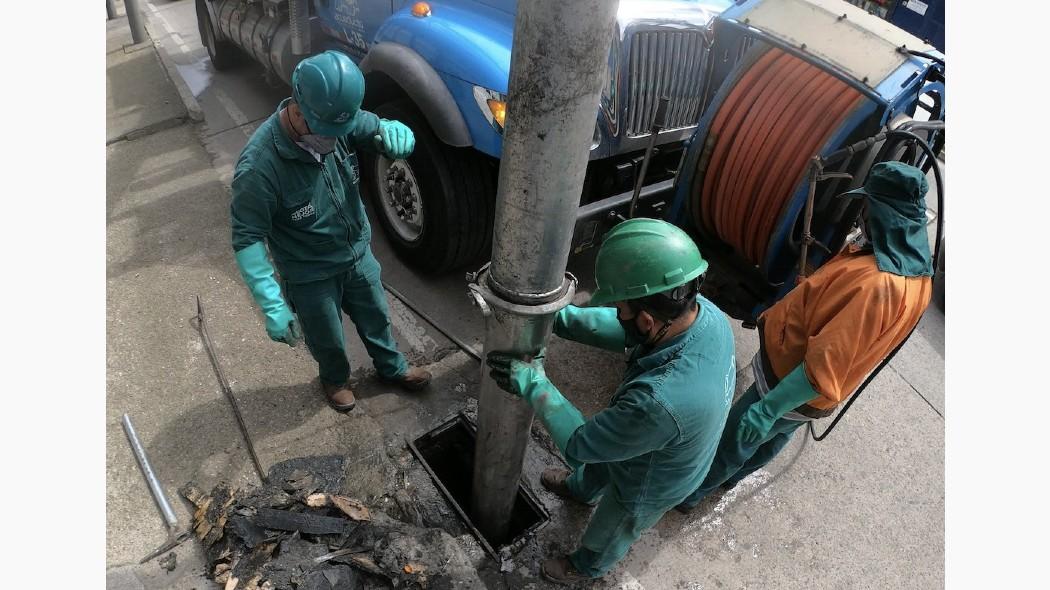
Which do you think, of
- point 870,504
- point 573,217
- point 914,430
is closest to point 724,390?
point 573,217

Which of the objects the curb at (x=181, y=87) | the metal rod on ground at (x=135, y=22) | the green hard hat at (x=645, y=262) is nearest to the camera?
the green hard hat at (x=645, y=262)

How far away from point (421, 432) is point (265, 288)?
48.8 inches

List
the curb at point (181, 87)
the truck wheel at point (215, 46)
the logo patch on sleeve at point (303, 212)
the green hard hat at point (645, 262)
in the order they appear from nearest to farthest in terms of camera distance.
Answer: the green hard hat at point (645, 262) → the logo patch on sleeve at point (303, 212) → the curb at point (181, 87) → the truck wheel at point (215, 46)

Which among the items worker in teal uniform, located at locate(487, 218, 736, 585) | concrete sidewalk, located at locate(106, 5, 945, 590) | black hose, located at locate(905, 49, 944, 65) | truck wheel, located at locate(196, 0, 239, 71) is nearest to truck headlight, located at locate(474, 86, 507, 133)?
concrete sidewalk, located at locate(106, 5, 945, 590)

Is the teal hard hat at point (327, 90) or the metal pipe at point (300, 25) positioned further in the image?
the metal pipe at point (300, 25)

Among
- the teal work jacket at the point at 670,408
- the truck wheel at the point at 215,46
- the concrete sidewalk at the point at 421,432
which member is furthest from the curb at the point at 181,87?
the teal work jacket at the point at 670,408

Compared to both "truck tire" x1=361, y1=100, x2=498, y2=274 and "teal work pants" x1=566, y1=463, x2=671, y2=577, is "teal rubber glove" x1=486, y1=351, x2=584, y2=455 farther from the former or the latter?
"truck tire" x1=361, y1=100, x2=498, y2=274

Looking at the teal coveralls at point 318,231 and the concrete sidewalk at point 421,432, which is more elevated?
the teal coveralls at point 318,231

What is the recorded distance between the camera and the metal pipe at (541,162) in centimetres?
149

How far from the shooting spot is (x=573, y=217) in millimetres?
1846

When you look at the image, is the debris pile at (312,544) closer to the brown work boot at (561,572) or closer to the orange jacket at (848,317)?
the brown work boot at (561,572)

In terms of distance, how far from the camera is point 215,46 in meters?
7.12

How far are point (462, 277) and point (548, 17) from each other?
3.23 metres

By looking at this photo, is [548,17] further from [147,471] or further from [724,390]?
[147,471]
